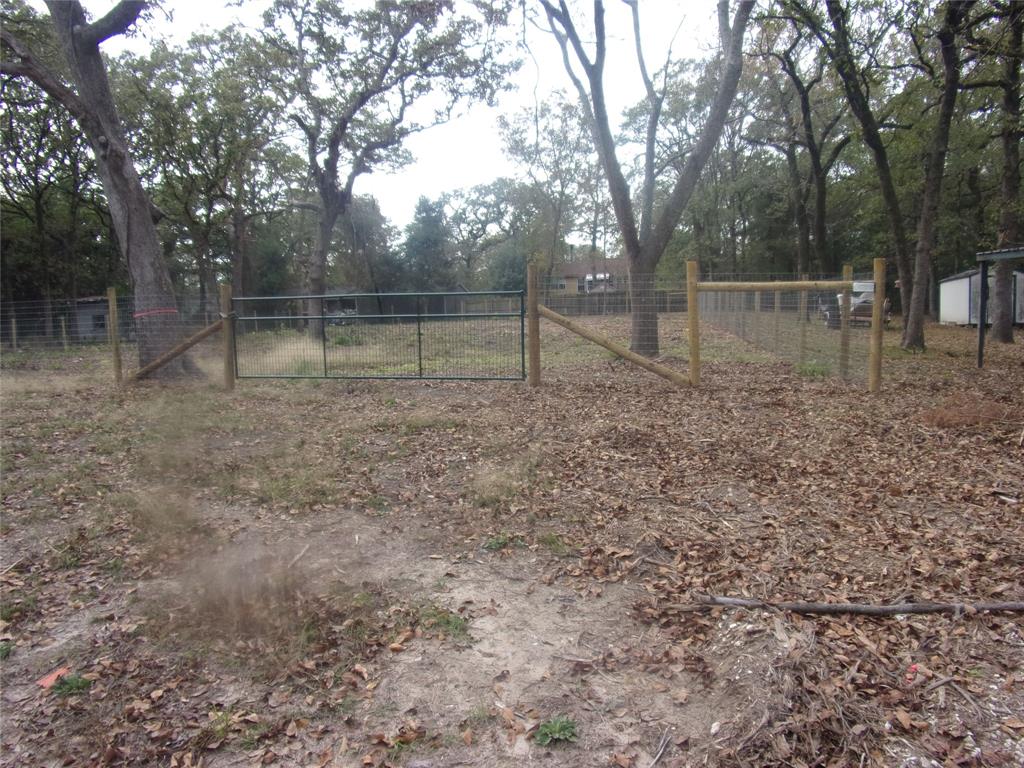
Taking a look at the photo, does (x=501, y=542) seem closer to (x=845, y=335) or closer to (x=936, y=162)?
(x=845, y=335)

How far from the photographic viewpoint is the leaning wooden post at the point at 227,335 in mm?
9703

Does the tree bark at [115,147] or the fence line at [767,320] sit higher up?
the tree bark at [115,147]

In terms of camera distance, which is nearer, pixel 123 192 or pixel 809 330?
pixel 809 330

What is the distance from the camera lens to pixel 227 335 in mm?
9781

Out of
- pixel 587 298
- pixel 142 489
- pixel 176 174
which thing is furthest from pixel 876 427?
pixel 176 174

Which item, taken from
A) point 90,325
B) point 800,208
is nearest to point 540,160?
point 800,208

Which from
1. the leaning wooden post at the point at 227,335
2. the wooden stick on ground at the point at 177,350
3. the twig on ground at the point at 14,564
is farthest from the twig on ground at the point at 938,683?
the wooden stick on ground at the point at 177,350

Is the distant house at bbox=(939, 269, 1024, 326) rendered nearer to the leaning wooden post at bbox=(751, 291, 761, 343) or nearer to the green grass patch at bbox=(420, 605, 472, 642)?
the leaning wooden post at bbox=(751, 291, 761, 343)

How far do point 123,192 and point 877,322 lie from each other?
1177 centimetres

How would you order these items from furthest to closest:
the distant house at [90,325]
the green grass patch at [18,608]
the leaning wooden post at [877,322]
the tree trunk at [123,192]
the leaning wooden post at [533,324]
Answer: the distant house at [90,325] → the tree trunk at [123,192] → the leaning wooden post at [533,324] → the leaning wooden post at [877,322] → the green grass patch at [18,608]

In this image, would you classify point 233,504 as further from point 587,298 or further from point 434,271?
point 434,271

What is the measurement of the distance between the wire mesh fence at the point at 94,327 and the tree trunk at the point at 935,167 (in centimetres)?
1314

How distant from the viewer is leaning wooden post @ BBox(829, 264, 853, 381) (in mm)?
8920

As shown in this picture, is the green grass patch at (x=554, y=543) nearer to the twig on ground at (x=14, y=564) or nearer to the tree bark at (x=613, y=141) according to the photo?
the twig on ground at (x=14, y=564)
